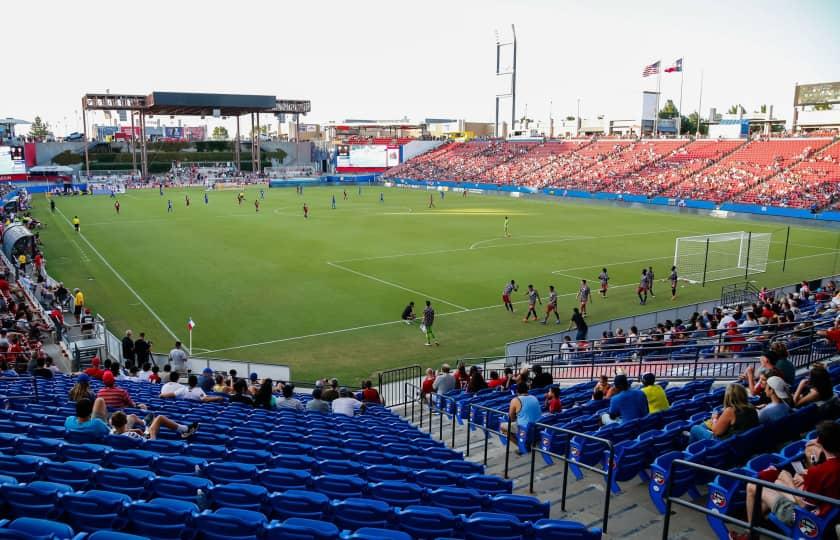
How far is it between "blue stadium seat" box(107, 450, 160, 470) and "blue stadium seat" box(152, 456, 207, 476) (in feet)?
0.26

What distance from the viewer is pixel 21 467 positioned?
663 centimetres

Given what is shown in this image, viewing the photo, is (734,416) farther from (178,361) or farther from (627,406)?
(178,361)

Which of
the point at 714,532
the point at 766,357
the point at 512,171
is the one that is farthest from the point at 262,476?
the point at 512,171

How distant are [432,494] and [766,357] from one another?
6.47m

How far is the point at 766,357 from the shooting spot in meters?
10.3

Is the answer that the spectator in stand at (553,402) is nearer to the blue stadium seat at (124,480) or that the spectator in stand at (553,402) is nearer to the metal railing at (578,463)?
the metal railing at (578,463)

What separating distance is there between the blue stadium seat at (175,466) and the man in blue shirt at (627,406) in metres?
5.55

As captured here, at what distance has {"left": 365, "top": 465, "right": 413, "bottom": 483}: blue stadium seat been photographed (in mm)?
7695

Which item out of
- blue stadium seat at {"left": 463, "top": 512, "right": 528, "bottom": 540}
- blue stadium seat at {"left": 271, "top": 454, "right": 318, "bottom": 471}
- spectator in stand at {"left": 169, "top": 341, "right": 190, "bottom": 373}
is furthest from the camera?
spectator in stand at {"left": 169, "top": 341, "right": 190, "bottom": 373}

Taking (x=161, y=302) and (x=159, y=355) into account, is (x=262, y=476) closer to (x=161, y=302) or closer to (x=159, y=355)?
(x=159, y=355)

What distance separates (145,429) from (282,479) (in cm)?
351

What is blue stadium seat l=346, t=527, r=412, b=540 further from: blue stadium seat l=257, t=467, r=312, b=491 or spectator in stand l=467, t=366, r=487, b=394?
spectator in stand l=467, t=366, r=487, b=394

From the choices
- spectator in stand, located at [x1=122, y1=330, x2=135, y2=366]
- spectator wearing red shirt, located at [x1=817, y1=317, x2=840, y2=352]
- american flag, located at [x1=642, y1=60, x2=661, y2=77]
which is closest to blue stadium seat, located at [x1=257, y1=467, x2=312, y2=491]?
spectator wearing red shirt, located at [x1=817, y1=317, x2=840, y2=352]

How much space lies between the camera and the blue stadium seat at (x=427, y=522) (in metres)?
5.84
